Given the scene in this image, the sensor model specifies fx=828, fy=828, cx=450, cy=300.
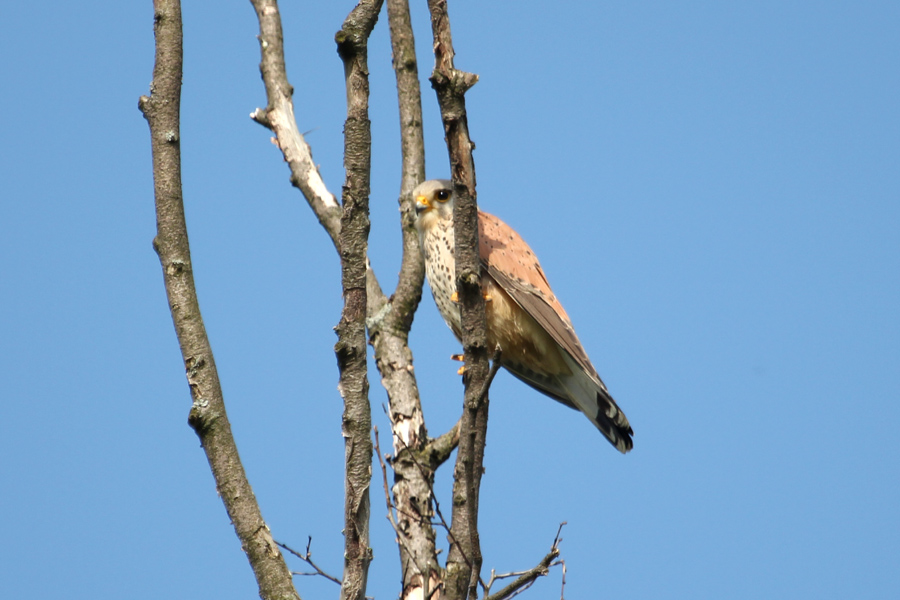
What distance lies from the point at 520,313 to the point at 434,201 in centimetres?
67

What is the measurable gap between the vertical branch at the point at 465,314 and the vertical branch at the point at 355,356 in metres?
0.26

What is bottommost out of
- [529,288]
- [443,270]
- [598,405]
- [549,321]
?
[598,405]

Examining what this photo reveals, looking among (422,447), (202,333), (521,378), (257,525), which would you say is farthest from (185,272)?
(521,378)

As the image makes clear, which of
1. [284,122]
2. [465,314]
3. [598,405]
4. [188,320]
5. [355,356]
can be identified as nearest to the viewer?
[355,356]

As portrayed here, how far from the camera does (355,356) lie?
2076mm

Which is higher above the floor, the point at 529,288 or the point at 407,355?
the point at 529,288

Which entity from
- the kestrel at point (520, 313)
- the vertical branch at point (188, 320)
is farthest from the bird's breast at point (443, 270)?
the vertical branch at point (188, 320)

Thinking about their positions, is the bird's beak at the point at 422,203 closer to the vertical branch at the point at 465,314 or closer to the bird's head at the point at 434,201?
the bird's head at the point at 434,201

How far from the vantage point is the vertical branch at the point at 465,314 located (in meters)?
2.24

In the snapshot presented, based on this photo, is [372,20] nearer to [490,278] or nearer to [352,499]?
[352,499]

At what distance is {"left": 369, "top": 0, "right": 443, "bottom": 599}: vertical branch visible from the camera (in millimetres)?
3373

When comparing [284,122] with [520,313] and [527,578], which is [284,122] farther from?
[527,578]

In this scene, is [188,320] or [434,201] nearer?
[188,320]

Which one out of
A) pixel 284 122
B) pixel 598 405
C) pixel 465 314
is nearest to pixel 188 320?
pixel 465 314
